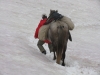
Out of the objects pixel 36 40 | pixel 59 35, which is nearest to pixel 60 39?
pixel 59 35

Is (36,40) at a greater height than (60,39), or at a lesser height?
lesser

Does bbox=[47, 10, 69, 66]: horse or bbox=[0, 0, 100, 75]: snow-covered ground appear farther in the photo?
bbox=[47, 10, 69, 66]: horse

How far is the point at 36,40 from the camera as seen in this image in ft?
44.7

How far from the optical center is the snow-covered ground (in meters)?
8.15

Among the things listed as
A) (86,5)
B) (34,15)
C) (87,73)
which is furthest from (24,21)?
(87,73)

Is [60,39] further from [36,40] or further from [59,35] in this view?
[36,40]

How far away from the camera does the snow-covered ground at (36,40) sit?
8148 mm

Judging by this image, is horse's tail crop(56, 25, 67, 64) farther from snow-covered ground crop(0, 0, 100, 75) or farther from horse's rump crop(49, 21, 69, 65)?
snow-covered ground crop(0, 0, 100, 75)

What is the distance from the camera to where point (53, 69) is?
831 centimetres

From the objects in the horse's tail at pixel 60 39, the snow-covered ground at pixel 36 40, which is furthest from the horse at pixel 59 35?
the snow-covered ground at pixel 36 40

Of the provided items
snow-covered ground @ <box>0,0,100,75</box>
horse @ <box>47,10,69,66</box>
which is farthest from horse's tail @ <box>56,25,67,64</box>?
snow-covered ground @ <box>0,0,100,75</box>

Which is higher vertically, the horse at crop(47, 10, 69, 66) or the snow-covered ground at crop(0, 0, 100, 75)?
the horse at crop(47, 10, 69, 66)

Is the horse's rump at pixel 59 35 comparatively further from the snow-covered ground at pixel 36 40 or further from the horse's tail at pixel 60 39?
the snow-covered ground at pixel 36 40

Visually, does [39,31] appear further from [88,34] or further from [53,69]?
[88,34]
